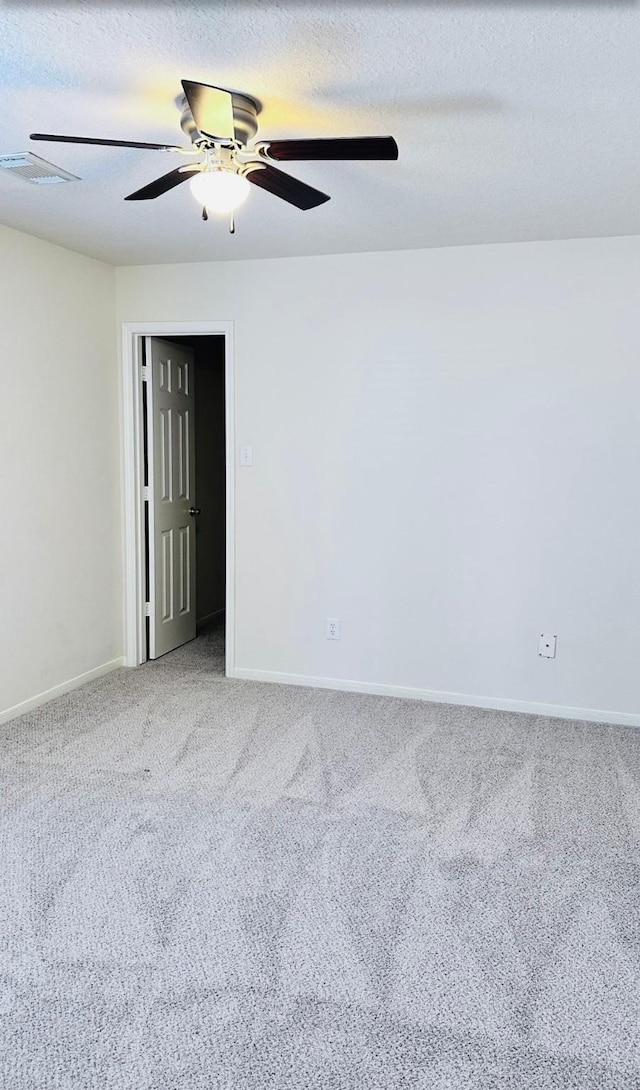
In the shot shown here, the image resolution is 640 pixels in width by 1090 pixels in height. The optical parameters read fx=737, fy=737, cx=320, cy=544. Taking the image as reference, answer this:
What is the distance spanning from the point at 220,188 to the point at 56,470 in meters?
2.30

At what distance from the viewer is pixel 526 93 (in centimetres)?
206

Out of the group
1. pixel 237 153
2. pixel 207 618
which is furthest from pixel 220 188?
pixel 207 618

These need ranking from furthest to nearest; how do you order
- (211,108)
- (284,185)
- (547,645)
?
1. (547,645)
2. (284,185)
3. (211,108)

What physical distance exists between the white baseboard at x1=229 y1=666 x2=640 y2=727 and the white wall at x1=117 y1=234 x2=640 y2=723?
0.03 meters

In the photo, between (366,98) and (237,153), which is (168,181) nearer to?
(237,153)

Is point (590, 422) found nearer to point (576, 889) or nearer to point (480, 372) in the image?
point (480, 372)

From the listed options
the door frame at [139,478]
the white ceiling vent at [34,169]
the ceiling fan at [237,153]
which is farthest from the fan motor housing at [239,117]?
the door frame at [139,478]

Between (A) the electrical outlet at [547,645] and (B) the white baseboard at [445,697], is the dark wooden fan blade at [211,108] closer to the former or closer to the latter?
(A) the electrical outlet at [547,645]

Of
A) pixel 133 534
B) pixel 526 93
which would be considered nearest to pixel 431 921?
pixel 526 93

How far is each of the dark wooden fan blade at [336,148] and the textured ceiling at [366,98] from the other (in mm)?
192

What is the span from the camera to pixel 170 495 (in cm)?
494

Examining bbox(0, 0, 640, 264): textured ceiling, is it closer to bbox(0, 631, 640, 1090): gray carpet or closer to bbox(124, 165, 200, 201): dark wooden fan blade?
bbox(124, 165, 200, 201): dark wooden fan blade

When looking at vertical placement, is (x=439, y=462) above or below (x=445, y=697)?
above

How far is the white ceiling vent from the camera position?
256 centimetres
